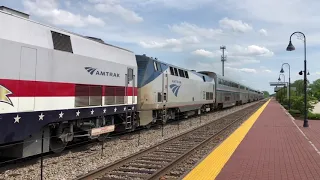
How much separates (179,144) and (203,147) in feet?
3.40

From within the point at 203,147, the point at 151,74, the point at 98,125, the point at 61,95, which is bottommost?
the point at 203,147

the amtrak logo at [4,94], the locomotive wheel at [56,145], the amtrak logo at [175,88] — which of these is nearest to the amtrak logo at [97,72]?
the locomotive wheel at [56,145]

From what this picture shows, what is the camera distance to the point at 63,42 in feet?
30.8

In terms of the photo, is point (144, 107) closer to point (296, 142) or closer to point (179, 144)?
point (179, 144)

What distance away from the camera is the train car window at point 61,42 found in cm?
904

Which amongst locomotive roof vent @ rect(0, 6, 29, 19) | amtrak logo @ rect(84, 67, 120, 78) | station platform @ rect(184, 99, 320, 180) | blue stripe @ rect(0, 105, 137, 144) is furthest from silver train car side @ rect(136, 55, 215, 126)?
locomotive roof vent @ rect(0, 6, 29, 19)

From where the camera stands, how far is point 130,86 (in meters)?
13.6

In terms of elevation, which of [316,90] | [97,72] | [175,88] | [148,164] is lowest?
[148,164]

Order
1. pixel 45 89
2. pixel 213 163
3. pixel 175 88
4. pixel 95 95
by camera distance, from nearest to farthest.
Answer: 1. pixel 45 89
2. pixel 213 163
3. pixel 95 95
4. pixel 175 88

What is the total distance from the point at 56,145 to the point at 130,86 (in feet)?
14.8

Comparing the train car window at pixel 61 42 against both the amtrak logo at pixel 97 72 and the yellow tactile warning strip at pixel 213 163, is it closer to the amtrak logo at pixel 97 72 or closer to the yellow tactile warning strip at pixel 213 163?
the amtrak logo at pixel 97 72

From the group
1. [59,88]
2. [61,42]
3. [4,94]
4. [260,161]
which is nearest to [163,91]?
[260,161]

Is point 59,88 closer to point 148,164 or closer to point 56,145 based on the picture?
point 56,145

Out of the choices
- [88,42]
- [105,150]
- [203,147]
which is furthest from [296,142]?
[88,42]
